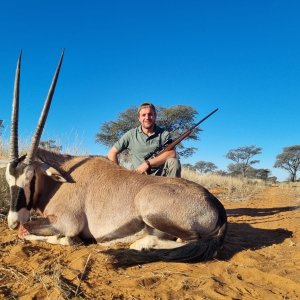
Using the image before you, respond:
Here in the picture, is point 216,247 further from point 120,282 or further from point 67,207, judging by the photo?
point 67,207

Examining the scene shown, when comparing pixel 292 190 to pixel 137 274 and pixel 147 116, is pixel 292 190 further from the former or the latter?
pixel 137 274

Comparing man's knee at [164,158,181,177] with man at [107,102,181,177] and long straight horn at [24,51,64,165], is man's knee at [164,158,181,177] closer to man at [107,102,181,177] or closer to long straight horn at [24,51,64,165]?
man at [107,102,181,177]

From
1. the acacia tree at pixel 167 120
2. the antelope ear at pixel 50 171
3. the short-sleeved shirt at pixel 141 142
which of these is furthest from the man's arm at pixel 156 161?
the acacia tree at pixel 167 120

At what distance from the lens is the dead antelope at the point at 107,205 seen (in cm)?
378

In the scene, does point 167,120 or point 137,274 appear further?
point 167,120

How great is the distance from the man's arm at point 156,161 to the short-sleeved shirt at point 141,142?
1.58 feet

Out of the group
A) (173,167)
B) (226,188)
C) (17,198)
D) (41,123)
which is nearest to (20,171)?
(17,198)

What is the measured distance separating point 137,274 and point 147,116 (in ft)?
12.0

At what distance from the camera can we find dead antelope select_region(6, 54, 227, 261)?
3.78 meters

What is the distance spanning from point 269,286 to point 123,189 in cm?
193

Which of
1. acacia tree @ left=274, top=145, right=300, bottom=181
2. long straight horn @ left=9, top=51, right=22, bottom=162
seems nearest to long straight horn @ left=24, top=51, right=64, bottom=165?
long straight horn @ left=9, top=51, right=22, bottom=162

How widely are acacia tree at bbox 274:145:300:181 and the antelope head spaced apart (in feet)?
146

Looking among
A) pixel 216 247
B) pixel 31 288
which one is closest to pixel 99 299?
pixel 31 288

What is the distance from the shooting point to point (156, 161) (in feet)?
19.5
